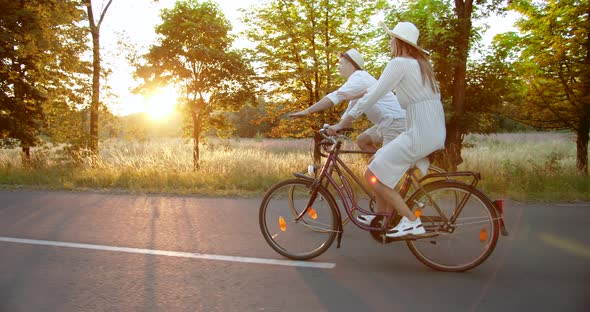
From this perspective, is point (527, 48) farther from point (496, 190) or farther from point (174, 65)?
point (174, 65)

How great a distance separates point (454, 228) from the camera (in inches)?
156

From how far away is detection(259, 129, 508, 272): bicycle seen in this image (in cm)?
388

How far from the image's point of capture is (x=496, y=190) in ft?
25.7

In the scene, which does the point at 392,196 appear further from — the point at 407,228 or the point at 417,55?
the point at 417,55

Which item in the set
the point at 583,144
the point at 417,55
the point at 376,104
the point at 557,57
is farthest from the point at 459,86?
the point at 417,55

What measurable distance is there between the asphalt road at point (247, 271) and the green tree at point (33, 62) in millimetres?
10051

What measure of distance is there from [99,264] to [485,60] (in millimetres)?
10090

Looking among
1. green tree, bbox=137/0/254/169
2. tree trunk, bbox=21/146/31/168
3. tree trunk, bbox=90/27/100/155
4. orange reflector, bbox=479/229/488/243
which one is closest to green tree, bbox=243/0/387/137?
green tree, bbox=137/0/254/169

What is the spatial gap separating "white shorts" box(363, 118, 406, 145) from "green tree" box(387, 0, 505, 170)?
250 inches

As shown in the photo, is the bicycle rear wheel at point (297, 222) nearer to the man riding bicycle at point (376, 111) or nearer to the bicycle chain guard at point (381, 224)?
the bicycle chain guard at point (381, 224)

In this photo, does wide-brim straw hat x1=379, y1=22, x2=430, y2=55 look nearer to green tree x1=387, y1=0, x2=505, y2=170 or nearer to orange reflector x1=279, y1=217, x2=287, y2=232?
orange reflector x1=279, y1=217, x2=287, y2=232

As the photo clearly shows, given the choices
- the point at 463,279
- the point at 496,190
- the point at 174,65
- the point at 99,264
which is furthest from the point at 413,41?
the point at 174,65

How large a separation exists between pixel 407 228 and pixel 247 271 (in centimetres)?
151

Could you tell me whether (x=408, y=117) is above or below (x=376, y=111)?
below
